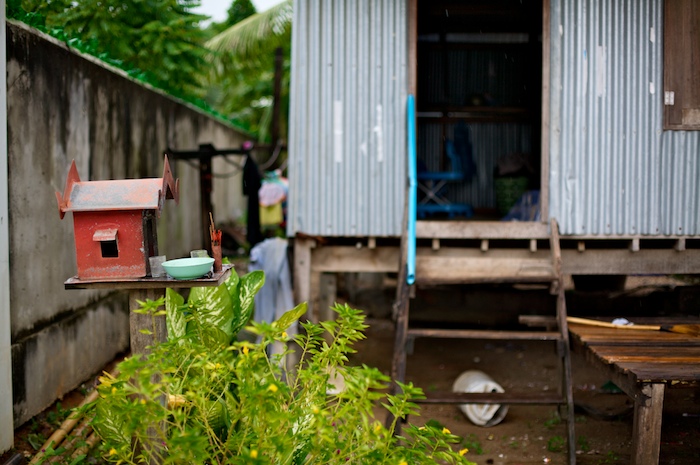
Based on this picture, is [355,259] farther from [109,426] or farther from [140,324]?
[109,426]

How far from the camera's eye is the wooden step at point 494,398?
490 centimetres

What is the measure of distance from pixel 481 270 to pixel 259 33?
7.87 m

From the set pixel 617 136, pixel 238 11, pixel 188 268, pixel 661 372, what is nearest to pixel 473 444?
pixel 661 372

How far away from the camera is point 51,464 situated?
13.2 feet

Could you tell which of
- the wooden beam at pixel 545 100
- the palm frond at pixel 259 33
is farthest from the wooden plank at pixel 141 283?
the palm frond at pixel 259 33

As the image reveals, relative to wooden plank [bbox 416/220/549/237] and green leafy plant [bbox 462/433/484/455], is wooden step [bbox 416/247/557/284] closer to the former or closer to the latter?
wooden plank [bbox 416/220/549/237]

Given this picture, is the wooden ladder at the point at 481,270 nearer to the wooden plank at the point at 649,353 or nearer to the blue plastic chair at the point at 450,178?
the wooden plank at the point at 649,353

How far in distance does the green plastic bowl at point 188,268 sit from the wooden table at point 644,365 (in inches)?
110

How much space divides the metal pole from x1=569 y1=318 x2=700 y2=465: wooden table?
12.9 ft

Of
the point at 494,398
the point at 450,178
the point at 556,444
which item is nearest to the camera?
the point at 494,398

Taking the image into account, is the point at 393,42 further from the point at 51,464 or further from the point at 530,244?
the point at 51,464

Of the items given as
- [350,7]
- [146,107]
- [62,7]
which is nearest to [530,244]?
[350,7]

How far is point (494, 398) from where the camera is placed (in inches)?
198

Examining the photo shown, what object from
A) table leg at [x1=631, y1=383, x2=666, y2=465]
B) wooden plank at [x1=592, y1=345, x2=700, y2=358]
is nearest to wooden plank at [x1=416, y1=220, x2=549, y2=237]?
wooden plank at [x1=592, y1=345, x2=700, y2=358]
